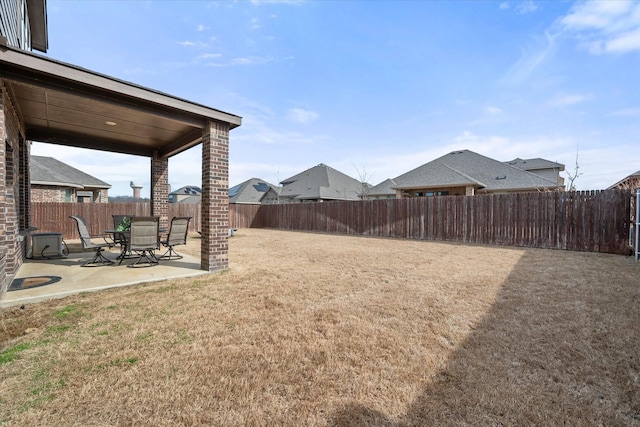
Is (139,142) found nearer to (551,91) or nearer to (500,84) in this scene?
(500,84)

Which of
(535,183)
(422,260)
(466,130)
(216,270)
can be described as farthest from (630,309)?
(466,130)

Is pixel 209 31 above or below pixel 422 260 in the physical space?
above

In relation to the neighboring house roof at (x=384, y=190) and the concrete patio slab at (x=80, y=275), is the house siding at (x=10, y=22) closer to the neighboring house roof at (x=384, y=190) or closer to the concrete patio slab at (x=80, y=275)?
the concrete patio slab at (x=80, y=275)

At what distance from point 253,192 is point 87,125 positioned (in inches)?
1076

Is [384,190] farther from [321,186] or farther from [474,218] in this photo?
[474,218]

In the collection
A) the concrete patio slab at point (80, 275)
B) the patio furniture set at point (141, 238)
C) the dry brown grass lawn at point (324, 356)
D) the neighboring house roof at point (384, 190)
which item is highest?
the neighboring house roof at point (384, 190)

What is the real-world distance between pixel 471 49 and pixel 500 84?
9.35 feet

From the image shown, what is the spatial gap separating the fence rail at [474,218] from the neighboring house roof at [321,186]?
29.3 feet

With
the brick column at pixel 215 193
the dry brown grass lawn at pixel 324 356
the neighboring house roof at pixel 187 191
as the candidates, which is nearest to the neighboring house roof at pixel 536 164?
the dry brown grass lawn at pixel 324 356

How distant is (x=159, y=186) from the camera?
31.5 ft

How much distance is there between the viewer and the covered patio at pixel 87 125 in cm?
387

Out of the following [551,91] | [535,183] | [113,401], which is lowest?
[113,401]

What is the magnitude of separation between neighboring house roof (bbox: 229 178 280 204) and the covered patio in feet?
78.4

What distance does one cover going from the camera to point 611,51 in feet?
32.5
